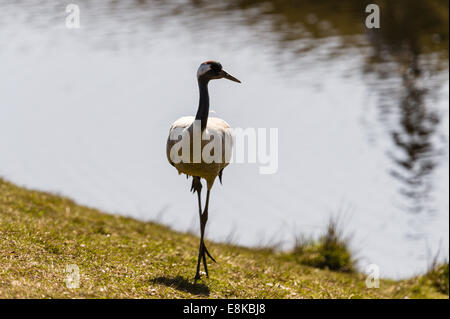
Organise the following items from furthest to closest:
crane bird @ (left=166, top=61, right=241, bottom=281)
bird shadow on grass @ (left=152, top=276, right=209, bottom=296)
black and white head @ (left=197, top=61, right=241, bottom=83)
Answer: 1. black and white head @ (left=197, top=61, right=241, bottom=83)
2. crane bird @ (left=166, top=61, right=241, bottom=281)
3. bird shadow on grass @ (left=152, top=276, right=209, bottom=296)

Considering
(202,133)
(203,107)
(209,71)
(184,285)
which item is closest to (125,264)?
(184,285)

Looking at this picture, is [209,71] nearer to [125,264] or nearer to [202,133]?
[202,133]

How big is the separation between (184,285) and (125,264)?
116cm

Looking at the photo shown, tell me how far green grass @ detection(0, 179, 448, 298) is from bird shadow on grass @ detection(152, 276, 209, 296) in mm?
15

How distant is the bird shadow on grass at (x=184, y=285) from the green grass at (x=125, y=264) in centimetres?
1

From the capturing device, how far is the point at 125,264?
9609mm

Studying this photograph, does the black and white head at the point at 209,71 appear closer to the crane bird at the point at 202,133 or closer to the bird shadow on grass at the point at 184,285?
the crane bird at the point at 202,133

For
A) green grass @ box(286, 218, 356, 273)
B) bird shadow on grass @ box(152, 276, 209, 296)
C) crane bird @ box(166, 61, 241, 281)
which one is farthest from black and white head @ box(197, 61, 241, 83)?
green grass @ box(286, 218, 356, 273)

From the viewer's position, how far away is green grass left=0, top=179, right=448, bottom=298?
8148mm

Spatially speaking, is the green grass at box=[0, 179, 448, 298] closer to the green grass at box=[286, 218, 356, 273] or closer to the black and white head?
the green grass at box=[286, 218, 356, 273]

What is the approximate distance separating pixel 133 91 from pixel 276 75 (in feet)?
20.8

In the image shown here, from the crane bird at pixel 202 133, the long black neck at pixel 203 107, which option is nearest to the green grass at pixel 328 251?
the crane bird at pixel 202 133

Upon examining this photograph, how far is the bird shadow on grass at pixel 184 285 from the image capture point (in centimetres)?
870

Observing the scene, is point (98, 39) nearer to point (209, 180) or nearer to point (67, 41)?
point (67, 41)
